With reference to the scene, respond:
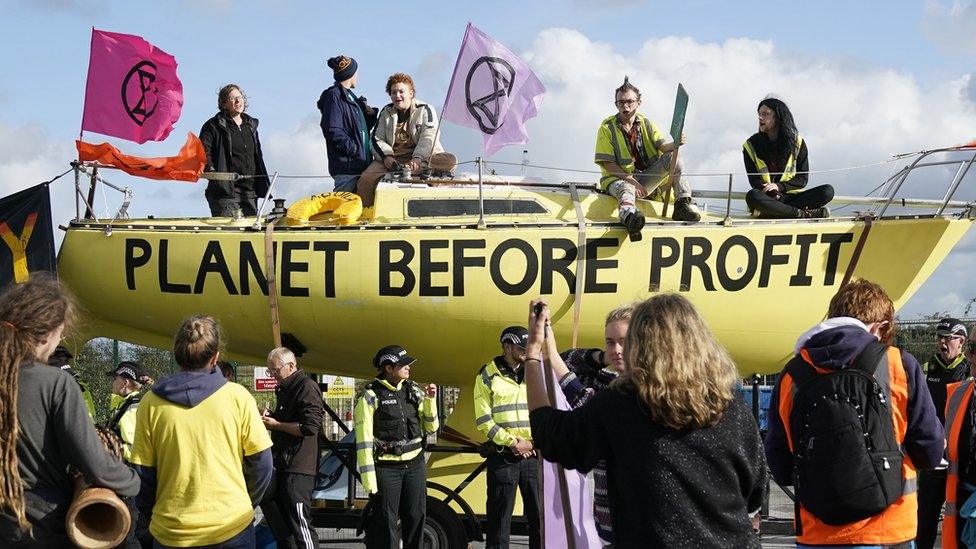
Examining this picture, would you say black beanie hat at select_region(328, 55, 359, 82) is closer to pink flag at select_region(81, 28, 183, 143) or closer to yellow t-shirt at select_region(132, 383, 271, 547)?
pink flag at select_region(81, 28, 183, 143)

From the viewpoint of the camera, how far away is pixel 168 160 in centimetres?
1060

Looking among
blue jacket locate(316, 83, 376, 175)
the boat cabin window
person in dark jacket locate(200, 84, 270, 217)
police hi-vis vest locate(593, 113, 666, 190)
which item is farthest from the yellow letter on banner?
police hi-vis vest locate(593, 113, 666, 190)

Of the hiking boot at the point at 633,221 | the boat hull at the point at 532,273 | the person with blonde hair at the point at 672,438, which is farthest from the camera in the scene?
the boat hull at the point at 532,273

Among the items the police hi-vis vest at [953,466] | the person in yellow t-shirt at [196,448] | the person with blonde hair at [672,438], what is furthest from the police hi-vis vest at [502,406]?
the person with blonde hair at [672,438]

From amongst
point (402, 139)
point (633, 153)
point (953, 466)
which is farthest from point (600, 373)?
point (402, 139)

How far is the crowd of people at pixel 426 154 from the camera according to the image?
1041 cm

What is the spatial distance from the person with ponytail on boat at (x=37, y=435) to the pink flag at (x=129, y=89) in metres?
6.87

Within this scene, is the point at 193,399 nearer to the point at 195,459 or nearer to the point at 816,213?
the point at 195,459

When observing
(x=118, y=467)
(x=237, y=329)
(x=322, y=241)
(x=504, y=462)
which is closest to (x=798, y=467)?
(x=118, y=467)

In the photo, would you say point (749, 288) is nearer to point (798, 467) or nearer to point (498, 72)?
→ point (498, 72)

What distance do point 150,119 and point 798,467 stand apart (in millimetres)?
8338

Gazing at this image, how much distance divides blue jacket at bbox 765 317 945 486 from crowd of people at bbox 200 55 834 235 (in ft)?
16.5

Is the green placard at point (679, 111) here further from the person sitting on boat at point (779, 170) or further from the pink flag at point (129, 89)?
the pink flag at point (129, 89)

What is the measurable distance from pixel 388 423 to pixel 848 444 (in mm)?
4977
